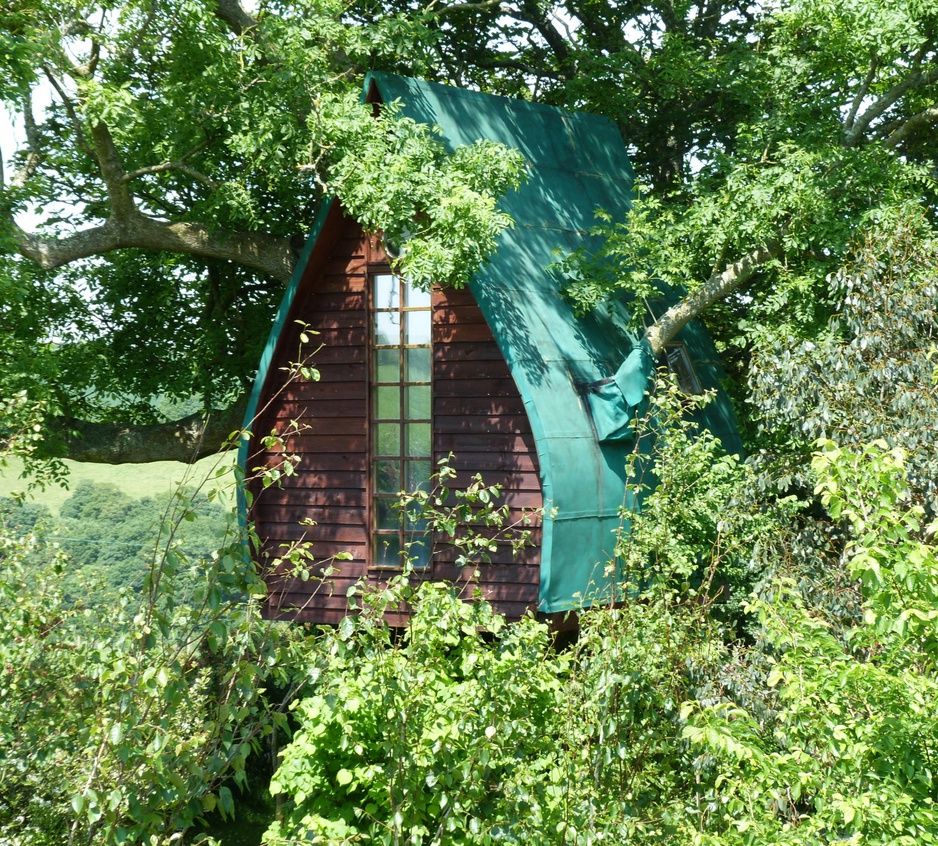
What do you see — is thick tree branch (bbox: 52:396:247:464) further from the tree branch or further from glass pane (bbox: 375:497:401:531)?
glass pane (bbox: 375:497:401:531)

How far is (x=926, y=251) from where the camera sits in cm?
901

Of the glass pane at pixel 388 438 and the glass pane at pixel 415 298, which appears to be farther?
the glass pane at pixel 388 438

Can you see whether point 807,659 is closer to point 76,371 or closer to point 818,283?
point 818,283

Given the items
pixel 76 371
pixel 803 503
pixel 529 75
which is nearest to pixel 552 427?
pixel 803 503

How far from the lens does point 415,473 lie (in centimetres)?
1117

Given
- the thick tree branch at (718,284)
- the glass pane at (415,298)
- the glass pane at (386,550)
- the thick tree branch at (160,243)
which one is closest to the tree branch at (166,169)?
the thick tree branch at (160,243)

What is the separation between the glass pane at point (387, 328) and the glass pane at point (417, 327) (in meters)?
0.10

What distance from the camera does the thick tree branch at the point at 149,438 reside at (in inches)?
557

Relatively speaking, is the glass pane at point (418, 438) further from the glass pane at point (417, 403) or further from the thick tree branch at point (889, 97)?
the thick tree branch at point (889, 97)

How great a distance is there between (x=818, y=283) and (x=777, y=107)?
2.23 meters

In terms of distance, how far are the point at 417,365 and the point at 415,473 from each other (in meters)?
1.08

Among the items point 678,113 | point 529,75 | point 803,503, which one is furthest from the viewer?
point 529,75

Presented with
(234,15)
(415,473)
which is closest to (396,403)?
(415,473)

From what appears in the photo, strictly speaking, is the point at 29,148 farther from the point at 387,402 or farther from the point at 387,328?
the point at 387,402
